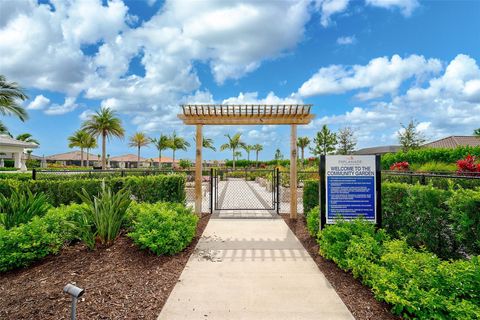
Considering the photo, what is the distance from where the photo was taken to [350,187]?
17.2 ft

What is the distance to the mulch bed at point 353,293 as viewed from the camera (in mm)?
3010

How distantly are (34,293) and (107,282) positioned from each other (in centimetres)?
80

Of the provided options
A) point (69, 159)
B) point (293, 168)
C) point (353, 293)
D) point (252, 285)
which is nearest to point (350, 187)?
point (353, 293)

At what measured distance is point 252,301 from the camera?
3.30 metres

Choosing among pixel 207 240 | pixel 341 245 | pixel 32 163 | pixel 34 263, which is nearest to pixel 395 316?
pixel 341 245

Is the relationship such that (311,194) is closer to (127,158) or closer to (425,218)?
(425,218)

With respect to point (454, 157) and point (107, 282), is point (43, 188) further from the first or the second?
point (454, 157)

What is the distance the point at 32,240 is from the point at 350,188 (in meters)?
5.37

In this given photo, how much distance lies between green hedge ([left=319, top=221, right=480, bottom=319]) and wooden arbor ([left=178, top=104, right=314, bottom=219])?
175 inches

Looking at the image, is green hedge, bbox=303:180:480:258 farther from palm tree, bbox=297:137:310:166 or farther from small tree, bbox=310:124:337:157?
palm tree, bbox=297:137:310:166

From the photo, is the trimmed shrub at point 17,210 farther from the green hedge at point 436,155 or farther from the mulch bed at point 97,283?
the green hedge at point 436,155

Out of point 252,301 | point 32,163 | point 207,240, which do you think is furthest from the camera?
point 32,163

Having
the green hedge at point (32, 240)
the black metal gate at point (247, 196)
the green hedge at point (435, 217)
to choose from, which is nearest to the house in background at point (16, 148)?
the black metal gate at point (247, 196)

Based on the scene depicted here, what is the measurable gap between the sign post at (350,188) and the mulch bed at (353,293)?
0.91m
